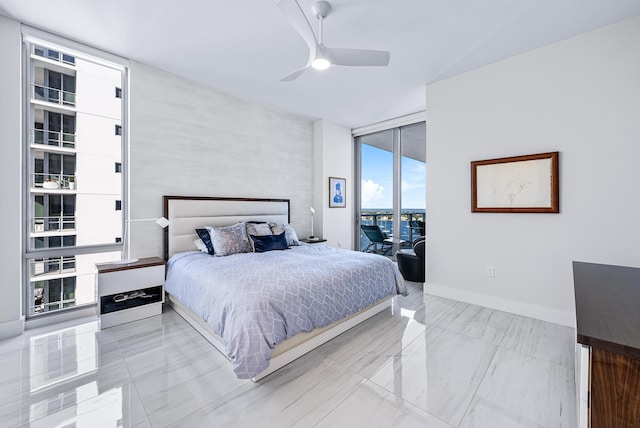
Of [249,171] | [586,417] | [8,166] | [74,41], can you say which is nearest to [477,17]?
[586,417]

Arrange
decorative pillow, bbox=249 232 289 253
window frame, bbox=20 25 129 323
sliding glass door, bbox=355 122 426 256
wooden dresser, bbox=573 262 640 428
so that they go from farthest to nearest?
1. sliding glass door, bbox=355 122 426 256
2. decorative pillow, bbox=249 232 289 253
3. window frame, bbox=20 25 129 323
4. wooden dresser, bbox=573 262 640 428

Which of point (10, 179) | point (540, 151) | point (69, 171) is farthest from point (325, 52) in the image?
point (10, 179)

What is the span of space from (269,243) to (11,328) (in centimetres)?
246

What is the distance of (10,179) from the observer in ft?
7.73

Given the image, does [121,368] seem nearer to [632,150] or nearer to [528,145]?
[528,145]

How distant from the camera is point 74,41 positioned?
8.74 feet

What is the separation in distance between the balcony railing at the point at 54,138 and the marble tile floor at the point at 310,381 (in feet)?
6.09

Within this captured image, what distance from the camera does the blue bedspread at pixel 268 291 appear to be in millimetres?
1688

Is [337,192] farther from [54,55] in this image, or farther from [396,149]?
[54,55]

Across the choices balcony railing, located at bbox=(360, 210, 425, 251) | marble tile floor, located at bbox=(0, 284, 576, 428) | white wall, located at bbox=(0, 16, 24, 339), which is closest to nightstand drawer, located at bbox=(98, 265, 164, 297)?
marble tile floor, located at bbox=(0, 284, 576, 428)

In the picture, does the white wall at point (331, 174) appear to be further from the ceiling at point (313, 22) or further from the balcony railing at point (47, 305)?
the balcony railing at point (47, 305)

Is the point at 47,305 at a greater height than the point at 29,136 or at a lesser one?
lesser

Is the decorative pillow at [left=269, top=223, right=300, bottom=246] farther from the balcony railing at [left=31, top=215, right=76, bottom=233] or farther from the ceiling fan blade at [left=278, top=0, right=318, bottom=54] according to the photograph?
the ceiling fan blade at [left=278, top=0, right=318, bottom=54]

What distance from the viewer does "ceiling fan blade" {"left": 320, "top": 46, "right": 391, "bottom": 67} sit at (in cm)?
209
